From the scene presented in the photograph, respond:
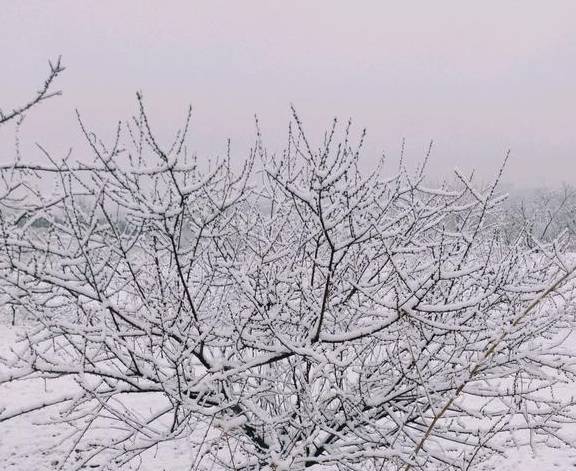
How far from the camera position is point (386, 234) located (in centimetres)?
285

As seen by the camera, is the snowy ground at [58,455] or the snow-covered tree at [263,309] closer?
the snow-covered tree at [263,309]

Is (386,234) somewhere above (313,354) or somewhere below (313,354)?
above

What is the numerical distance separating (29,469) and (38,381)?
4400 millimetres

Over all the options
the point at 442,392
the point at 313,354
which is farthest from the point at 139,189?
the point at 442,392

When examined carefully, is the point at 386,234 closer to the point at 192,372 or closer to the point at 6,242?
the point at 192,372

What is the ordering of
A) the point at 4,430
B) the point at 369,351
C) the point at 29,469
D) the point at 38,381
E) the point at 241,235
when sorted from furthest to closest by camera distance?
the point at 38,381
the point at 4,430
the point at 29,469
the point at 369,351
the point at 241,235

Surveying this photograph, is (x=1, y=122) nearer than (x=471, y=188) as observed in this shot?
No

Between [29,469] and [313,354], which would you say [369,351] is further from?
[29,469]

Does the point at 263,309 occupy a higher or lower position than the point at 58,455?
lower

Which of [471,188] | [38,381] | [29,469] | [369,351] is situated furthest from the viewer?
[38,381]

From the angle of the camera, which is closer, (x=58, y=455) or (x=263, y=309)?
(x=263, y=309)

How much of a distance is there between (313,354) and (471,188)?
115 centimetres

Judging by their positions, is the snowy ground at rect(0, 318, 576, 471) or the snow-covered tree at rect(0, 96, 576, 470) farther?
the snowy ground at rect(0, 318, 576, 471)

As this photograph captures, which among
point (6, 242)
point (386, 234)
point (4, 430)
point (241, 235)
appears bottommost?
point (386, 234)
